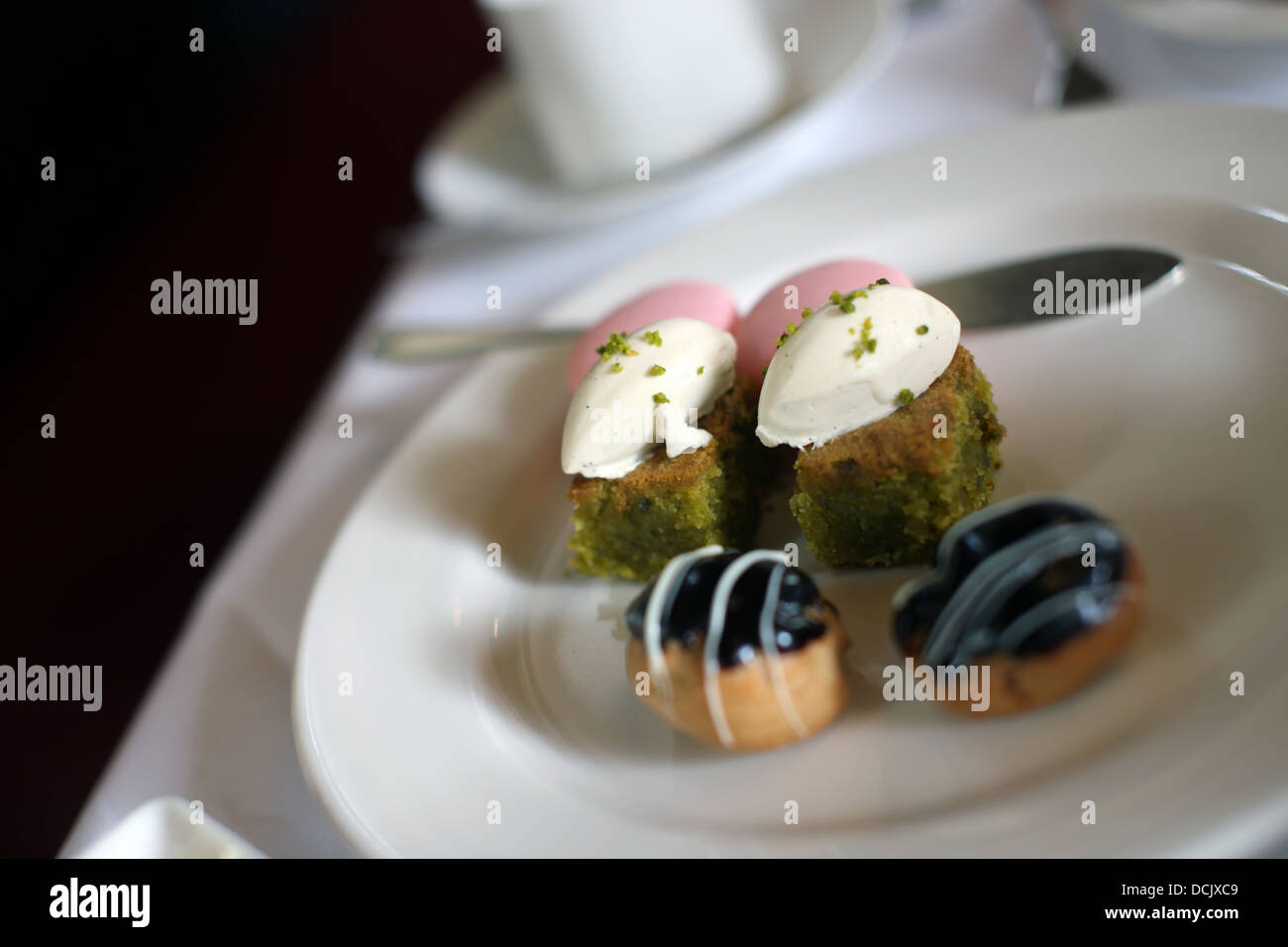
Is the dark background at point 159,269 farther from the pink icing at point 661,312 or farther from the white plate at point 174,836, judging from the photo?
the pink icing at point 661,312

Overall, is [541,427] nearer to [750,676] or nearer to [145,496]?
[750,676]

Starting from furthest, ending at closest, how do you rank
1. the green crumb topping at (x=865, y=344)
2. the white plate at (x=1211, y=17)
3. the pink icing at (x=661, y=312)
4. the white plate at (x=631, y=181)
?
the white plate at (x=631, y=181) → the white plate at (x=1211, y=17) → the pink icing at (x=661, y=312) → the green crumb topping at (x=865, y=344)

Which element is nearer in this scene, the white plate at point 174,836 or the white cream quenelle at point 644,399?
the white plate at point 174,836

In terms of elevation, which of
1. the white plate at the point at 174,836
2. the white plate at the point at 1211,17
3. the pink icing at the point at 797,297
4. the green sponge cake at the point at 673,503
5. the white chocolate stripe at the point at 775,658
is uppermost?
the white plate at the point at 1211,17

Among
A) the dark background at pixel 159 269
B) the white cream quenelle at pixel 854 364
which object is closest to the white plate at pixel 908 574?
the white cream quenelle at pixel 854 364

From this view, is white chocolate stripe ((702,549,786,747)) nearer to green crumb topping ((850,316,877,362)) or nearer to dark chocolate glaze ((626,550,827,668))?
dark chocolate glaze ((626,550,827,668))

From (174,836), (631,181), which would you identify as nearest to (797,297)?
(631,181)
